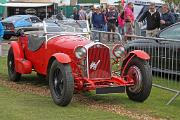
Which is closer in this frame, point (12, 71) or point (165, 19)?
point (12, 71)

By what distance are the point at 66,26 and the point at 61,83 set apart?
7.22 feet

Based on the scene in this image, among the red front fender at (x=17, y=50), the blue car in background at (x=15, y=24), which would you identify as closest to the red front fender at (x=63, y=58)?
the red front fender at (x=17, y=50)

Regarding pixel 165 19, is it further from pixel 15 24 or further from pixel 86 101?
pixel 15 24

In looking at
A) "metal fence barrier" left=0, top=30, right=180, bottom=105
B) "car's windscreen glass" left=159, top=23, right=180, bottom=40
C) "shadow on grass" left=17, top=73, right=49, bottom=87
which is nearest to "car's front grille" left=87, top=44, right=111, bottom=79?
"metal fence barrier" left=0, top=30, right=180, bottom=105

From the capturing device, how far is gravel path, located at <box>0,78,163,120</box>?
7.82 m

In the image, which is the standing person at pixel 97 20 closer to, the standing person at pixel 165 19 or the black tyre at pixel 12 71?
the standing person at pixel 165 19

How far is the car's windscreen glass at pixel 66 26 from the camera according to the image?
33.7 feet

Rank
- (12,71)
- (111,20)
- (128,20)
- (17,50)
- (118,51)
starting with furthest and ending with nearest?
(111,20)
(128,20)
(12,71)
(17,50)
(118,51)

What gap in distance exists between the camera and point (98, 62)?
885 cm

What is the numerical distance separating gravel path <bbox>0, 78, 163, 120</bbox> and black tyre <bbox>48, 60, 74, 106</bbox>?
516mm

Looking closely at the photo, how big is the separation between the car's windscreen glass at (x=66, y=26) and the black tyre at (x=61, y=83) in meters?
1.70

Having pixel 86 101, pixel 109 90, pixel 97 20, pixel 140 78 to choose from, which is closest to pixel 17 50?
pixel 86 101

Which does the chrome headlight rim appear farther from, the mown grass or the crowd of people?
the crowd of people

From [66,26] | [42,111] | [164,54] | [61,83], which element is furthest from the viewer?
[66,26]
